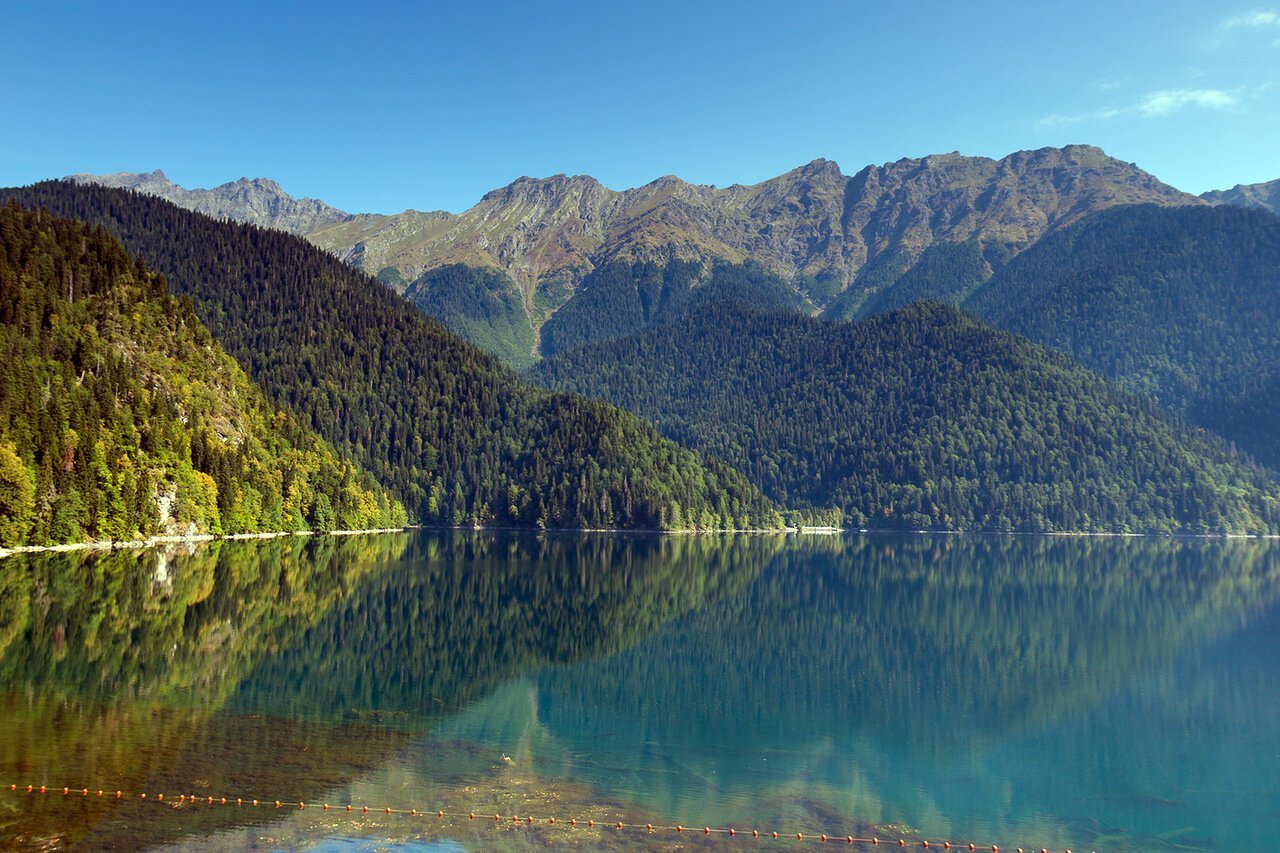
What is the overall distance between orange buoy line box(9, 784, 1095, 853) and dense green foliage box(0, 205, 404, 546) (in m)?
89.3

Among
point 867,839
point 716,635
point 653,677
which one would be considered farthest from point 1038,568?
point 867,839

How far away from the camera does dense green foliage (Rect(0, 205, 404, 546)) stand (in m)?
118

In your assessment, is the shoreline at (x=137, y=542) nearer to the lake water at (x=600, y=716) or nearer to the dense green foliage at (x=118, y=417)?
the dense green foliage at (x=118, y=417)

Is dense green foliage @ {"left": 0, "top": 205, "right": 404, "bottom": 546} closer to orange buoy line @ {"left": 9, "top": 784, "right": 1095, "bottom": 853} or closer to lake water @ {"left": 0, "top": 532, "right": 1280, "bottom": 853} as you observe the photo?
lake water @ {"left": 0, "top": 532, "right": 1280, "bottom": 853}

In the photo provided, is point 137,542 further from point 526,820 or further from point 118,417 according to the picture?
point 526,820

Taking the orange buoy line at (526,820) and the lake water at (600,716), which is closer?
the orange buoy line at (526,820)

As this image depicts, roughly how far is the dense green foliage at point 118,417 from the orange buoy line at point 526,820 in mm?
89330

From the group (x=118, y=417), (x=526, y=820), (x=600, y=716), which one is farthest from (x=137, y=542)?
(x=526, y=820)

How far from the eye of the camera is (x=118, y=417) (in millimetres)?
135875


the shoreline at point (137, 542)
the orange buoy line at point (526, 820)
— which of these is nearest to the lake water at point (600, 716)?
the orange buoy line at point (526, 820)

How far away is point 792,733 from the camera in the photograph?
50375 mm

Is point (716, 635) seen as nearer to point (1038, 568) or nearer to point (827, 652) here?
point (827, 652)

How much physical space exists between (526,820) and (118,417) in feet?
401

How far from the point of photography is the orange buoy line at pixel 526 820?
111ft
